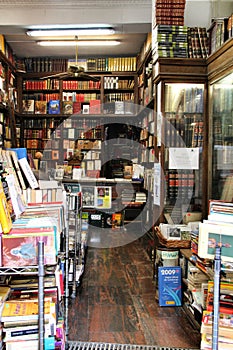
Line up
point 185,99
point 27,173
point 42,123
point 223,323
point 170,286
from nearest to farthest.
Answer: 1. point 223,323
2. point 27,173
3. point 170,286
4. point 185,99
5. point 42,123

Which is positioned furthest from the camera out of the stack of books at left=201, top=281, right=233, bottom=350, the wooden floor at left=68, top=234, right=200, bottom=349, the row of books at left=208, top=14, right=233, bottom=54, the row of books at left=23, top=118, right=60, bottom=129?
the row of books at left=23, top=118, right=60, bottom=129

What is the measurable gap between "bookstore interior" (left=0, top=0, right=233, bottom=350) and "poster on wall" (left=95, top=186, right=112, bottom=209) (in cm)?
2

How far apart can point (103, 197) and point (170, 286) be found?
3445 mm

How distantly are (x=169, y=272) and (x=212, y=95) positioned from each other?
1.76m

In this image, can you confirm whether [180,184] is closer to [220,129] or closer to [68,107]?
[220,129]

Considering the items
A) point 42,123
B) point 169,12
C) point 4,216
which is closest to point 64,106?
point 42,123

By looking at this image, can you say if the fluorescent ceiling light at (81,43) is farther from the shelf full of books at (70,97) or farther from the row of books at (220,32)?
the row of books at (220,32)

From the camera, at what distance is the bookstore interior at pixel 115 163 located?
1817mm

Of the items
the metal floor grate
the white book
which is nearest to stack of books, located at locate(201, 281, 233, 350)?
the metal floor grate

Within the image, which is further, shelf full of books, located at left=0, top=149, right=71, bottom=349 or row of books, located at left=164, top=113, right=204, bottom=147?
row of books, located at left=164, top=113, right=204, bottom=147

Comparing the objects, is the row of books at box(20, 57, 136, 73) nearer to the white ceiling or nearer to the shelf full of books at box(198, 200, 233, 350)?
the white ceiling

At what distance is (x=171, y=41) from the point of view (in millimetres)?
3691

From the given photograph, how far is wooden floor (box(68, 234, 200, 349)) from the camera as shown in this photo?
269 centimetres

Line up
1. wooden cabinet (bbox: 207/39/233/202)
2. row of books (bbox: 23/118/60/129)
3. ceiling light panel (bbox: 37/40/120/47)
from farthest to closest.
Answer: row of books (bbox: 23/118/60/129), ceiling light panel (bbox: 37/40/120/47), wooden cabinet (bbox: 207/39/233/202)
